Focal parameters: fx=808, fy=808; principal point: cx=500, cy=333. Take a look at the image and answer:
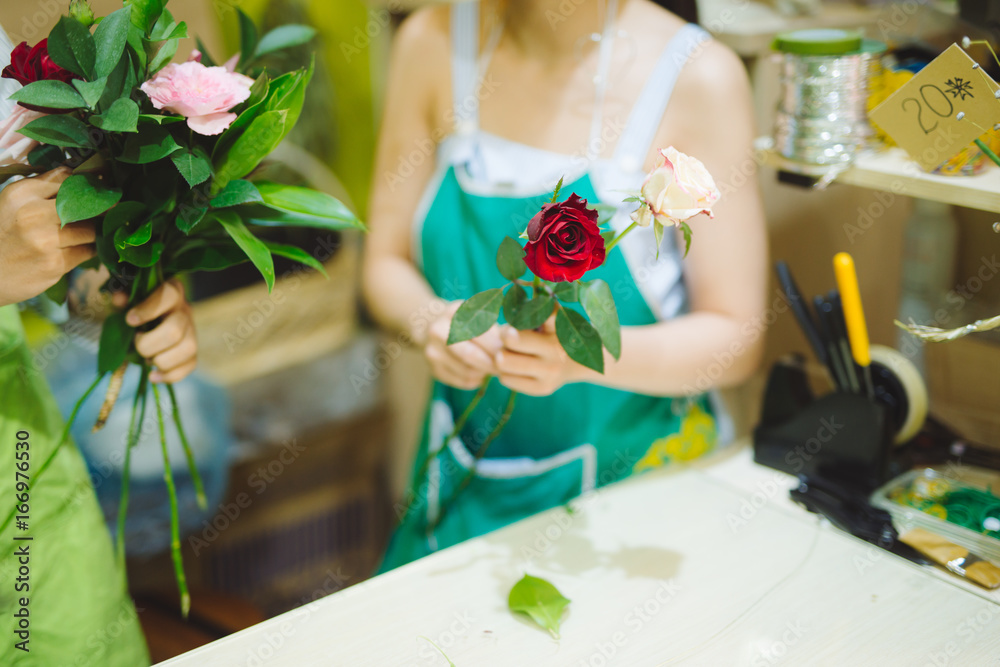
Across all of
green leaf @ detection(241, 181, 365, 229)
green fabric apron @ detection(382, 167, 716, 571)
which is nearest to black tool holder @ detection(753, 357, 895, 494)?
green fabric apron @ detection(382, 167, 716, 571)

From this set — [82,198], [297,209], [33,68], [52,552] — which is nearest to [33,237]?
[82,198]

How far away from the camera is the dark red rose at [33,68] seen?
842 millimetres

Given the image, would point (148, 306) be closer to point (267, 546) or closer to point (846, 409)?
point (846, 409)

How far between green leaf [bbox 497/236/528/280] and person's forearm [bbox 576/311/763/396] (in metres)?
0.27

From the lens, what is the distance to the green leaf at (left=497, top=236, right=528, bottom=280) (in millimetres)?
920

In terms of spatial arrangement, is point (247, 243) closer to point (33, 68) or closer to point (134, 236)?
point (134, 236)

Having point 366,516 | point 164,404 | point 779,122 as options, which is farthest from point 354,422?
point 779,122

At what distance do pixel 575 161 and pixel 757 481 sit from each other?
0.57 meters

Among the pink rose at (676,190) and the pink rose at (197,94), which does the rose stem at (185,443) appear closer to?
the pink rose at (197,94)

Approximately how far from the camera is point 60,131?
0.84 meters

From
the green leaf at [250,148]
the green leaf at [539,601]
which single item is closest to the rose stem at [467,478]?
the green leaf at [539,601]

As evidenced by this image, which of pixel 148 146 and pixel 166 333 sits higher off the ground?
pixel 148 146

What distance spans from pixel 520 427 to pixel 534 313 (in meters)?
0.47

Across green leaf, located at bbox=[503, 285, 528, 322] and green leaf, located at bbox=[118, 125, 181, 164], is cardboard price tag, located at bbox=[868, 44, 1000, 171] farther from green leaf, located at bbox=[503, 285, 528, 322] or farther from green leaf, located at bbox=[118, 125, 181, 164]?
green leaf, located at bbox=[118, 125, 181, 164]
